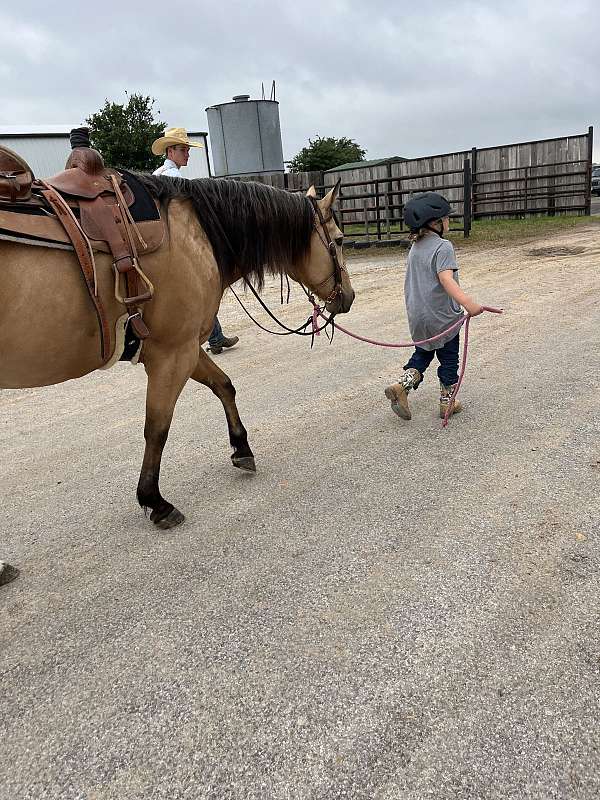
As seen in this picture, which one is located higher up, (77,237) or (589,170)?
(589,170)

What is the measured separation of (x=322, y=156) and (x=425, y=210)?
1800 inches

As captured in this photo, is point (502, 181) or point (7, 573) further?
point (502, 181)

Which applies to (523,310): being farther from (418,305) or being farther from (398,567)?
(398,567)

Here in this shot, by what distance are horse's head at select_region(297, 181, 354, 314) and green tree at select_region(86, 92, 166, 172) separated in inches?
1184

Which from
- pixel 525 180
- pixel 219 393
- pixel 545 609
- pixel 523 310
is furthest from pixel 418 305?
pixel 525 180

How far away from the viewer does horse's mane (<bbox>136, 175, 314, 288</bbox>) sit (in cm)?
289

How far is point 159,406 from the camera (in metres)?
2.88


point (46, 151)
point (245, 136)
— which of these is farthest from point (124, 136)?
point (245, 136)

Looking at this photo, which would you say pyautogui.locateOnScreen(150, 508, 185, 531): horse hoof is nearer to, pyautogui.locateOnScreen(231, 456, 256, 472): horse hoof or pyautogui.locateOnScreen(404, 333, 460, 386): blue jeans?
pyautogui.locateOnScreen(231, 456, 256, 472): horse hoof

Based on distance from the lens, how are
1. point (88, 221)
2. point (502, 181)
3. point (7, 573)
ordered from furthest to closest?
point (502, 181), point (7, 573), point (88, 221)

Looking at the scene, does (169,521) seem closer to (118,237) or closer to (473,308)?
(118,237)

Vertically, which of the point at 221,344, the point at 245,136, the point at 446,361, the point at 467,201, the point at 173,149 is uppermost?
the point at 245,136

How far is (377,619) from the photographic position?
2.18 m

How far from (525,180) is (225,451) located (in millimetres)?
16723
